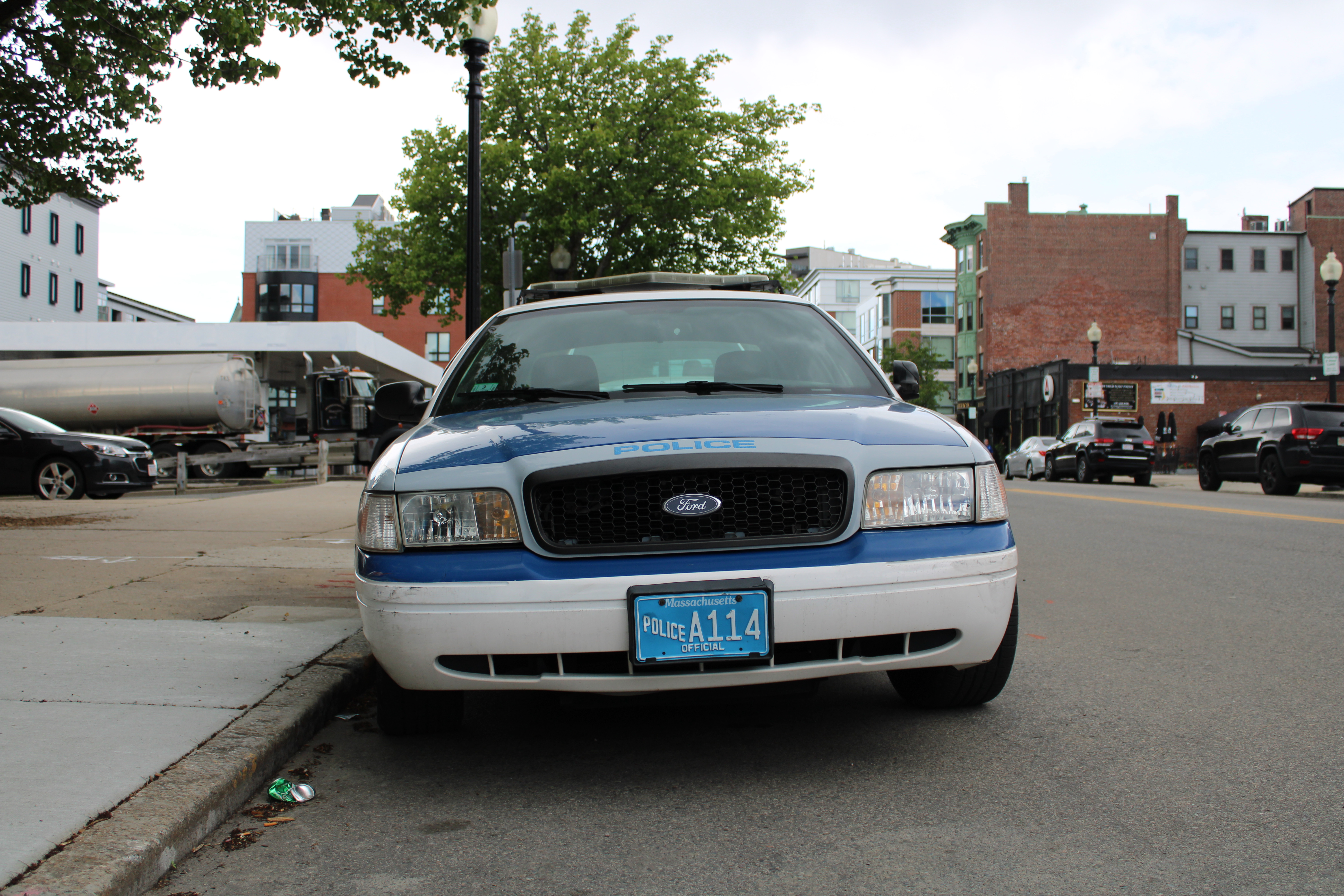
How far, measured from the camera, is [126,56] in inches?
463

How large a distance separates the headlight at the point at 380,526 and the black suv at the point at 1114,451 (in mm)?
26350

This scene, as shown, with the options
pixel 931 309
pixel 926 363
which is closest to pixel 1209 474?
pixel 926 363

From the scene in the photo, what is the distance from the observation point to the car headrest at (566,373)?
4.38m

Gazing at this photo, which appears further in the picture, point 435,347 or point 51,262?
point 435,347

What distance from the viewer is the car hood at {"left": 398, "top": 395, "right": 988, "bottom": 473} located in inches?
131

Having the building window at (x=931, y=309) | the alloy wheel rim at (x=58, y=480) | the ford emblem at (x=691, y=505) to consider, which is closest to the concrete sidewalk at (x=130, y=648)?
the ford emblem at (x=691, y=505)

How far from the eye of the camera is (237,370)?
30578 millimetres

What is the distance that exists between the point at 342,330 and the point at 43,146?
25513 mm

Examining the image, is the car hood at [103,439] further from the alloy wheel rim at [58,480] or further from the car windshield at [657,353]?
the car windshield at [657,353]

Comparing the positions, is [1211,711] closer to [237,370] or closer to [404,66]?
[404,66]

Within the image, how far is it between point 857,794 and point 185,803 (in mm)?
1818

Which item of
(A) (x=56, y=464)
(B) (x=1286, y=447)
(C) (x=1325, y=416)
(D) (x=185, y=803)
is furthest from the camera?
(B) (x=1286, y=447)

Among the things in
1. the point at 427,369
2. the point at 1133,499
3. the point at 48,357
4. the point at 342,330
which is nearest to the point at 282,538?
the point at 1133,499

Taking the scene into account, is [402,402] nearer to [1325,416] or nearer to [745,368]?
[745,368]
